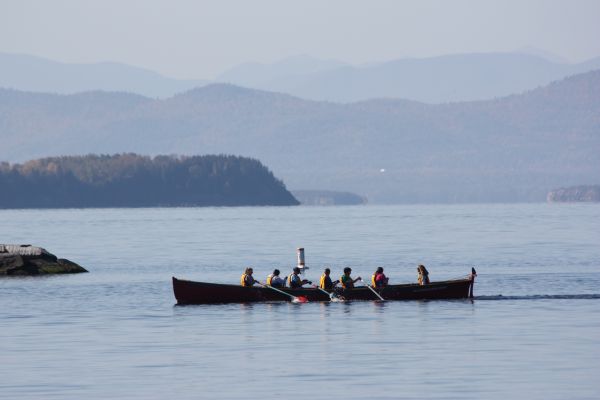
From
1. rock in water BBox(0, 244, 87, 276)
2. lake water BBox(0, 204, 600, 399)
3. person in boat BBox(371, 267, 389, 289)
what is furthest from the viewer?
rock in water BBox(0, 244, 87, 276)

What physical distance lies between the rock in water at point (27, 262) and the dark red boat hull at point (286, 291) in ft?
92.1

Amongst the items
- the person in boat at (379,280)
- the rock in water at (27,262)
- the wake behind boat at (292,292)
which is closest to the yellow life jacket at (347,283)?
the wake behind boat at (292,292)

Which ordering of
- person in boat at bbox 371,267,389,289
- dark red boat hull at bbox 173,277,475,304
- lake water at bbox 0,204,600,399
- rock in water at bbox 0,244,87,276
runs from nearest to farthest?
lake water at bbox 0,204,600,399, person in boat at bbox 371,267,389,289, dark red boat hull at bbox 173,277,475,304, rock in water at bbox 0,244,87,276

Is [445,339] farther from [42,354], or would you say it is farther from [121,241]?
[121,241]

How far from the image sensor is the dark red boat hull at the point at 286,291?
7206 centimetres

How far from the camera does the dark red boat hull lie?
7206 centimetres

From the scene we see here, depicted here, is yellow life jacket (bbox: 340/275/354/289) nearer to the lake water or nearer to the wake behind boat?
the wake behind boat

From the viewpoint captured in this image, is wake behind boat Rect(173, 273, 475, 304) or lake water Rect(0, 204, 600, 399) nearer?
lake water Rect(0, 204, 600, 399)

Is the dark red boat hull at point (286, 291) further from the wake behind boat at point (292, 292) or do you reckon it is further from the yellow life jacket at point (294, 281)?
the yellow life jacket at point (294, 281)

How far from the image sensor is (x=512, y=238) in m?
168

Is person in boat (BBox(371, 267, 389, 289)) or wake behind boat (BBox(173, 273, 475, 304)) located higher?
person in boat (BBox(371, 267, 389, 289))

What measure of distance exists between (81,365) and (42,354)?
361 cm

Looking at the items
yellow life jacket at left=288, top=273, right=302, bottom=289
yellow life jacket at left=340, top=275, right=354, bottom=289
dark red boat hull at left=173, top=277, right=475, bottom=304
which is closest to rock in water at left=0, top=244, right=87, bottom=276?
dark red boat hull at left=173, top=277, right=475, bottom=304

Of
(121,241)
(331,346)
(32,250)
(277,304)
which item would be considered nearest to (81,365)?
(331,346)
